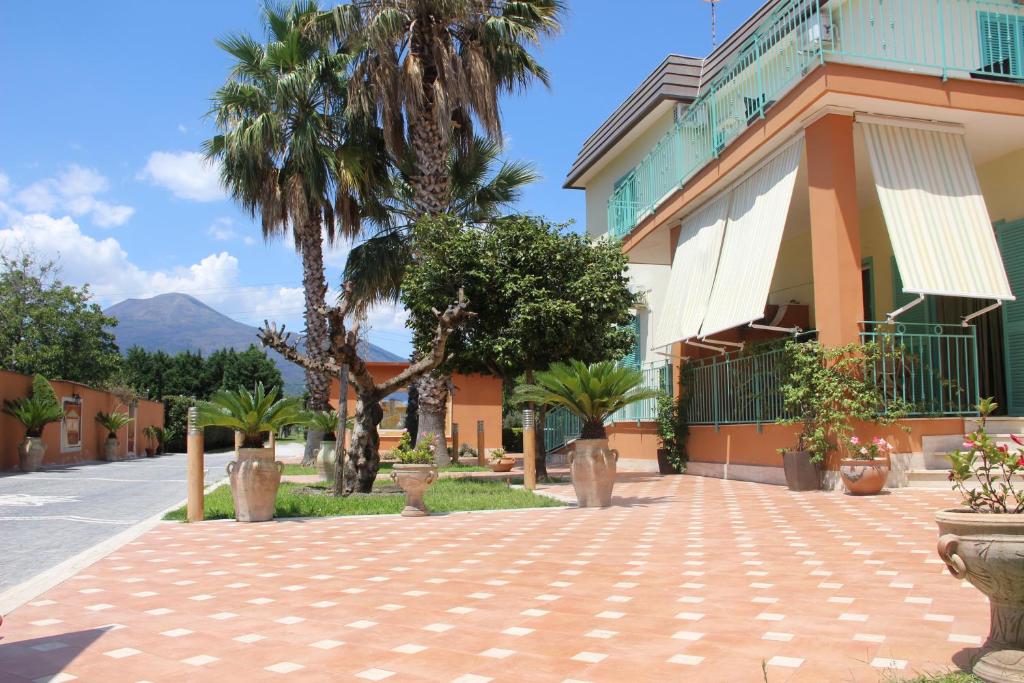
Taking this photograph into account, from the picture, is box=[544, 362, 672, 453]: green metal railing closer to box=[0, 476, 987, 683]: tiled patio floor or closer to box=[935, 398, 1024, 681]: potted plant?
box=[0, 476, 987, 683]: tiled patio floor

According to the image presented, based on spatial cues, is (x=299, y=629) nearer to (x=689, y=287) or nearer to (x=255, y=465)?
(x=255, y=465)

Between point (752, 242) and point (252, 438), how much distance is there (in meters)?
8.16

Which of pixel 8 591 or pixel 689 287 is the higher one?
pixel 689 287

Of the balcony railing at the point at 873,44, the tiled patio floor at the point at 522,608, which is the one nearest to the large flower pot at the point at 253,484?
the tiled patio floor at the point at 522,608

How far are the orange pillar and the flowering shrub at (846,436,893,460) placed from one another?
4.45 ft

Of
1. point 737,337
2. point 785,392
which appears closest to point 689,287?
point 737,337

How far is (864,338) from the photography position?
10828 mm

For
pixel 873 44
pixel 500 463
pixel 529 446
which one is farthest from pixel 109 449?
pixel 873 44

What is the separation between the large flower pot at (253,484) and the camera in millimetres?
9789

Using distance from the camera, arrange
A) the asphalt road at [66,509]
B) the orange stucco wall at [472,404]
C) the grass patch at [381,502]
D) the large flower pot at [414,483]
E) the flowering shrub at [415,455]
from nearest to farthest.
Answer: the asphalt road at [66,509] < the large flower pot at [414,483] < the flowering shrub at [415,455] < the grass patch at [381,502] < the orange stucco wall at [472,404]

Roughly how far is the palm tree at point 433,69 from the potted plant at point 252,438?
7.50 meters

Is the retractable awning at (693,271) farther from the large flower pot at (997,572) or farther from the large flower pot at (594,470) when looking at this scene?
the large flower pot at (997,572)

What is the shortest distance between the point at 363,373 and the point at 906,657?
9.78 metres

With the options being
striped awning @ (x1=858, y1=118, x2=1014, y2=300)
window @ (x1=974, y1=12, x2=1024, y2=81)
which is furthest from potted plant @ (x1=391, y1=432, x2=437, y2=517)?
window @ (x1=974, y1=12, x2=1024, y2=81)
